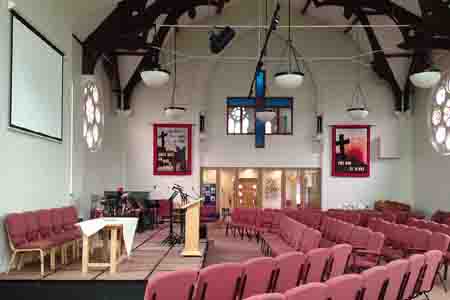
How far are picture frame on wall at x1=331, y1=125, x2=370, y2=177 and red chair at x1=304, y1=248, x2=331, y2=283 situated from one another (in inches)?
456

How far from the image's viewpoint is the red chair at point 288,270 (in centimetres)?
479

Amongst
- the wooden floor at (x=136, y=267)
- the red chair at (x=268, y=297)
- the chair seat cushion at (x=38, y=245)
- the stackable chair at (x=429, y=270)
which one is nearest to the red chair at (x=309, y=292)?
the red chair at (x=268, y=297)

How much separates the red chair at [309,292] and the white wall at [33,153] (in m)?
5.28

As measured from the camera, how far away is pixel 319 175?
17.1 metres

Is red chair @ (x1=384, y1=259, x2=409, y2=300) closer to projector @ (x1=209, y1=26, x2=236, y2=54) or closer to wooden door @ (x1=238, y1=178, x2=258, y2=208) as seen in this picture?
projector @ (x1=209, y1=26, x2=236, y2=54)

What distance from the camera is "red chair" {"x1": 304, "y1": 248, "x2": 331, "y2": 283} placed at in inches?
204

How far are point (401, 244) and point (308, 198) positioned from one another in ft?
29.6

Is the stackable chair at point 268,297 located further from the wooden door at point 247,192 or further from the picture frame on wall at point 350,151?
the wooden door at point 247,192

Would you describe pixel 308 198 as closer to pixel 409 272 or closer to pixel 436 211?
pixel 436 211

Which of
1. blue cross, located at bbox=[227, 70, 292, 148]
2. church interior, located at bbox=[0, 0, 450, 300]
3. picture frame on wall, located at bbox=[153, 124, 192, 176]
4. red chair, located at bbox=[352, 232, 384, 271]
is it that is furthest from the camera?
blue cross, located at bbox=[227, 70, 292, 148]

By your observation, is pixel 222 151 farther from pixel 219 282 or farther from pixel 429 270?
pixel 219 282

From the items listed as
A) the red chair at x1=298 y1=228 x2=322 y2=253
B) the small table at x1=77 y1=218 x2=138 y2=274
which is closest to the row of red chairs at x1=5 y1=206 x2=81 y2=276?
the small table at x1=77 y1=218 x2=138 y2=274

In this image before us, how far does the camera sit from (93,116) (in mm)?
13820

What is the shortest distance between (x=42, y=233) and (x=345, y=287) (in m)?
5.79
